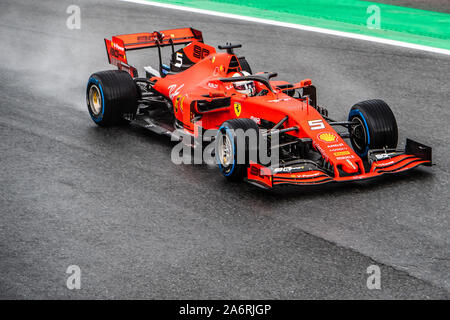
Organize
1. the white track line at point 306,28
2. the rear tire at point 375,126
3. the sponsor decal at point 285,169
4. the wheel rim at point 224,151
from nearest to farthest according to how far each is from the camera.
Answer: the sponsor decal at point 285,169 < the wheel rim at point 224,151 < the rear tire at point 375,126 < the white track line at point 306,28

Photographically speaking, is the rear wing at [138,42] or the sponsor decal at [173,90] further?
the rear wing at [138,42]

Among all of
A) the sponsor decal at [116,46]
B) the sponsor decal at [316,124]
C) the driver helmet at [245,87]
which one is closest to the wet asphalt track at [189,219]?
the sponsor decal at [316,124]

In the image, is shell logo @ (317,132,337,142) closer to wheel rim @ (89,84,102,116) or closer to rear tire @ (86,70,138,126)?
rear tire @ (86,70,138,126)

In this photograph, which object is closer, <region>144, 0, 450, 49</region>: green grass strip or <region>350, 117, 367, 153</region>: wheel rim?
<region>350, 117, 367, 153</region>: wheel rim

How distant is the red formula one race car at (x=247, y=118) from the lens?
24.0 feet

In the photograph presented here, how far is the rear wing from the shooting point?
9914 millimetres

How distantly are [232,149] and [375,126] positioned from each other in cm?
174

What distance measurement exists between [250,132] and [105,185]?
1.72 metres

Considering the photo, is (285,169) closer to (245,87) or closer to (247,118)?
(247,118)

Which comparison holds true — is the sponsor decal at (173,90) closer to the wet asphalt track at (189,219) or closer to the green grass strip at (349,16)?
the wet asphalt track at (189,219)

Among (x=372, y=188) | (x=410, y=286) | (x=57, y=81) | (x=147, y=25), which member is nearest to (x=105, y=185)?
(x=372, y=188)

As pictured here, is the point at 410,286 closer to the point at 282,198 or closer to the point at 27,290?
the point at 282,198

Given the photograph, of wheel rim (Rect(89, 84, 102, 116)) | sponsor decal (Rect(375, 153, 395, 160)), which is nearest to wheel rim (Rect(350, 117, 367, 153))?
sponsor decal (Rect(375, 153, 395, 160))

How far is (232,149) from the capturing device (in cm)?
730
